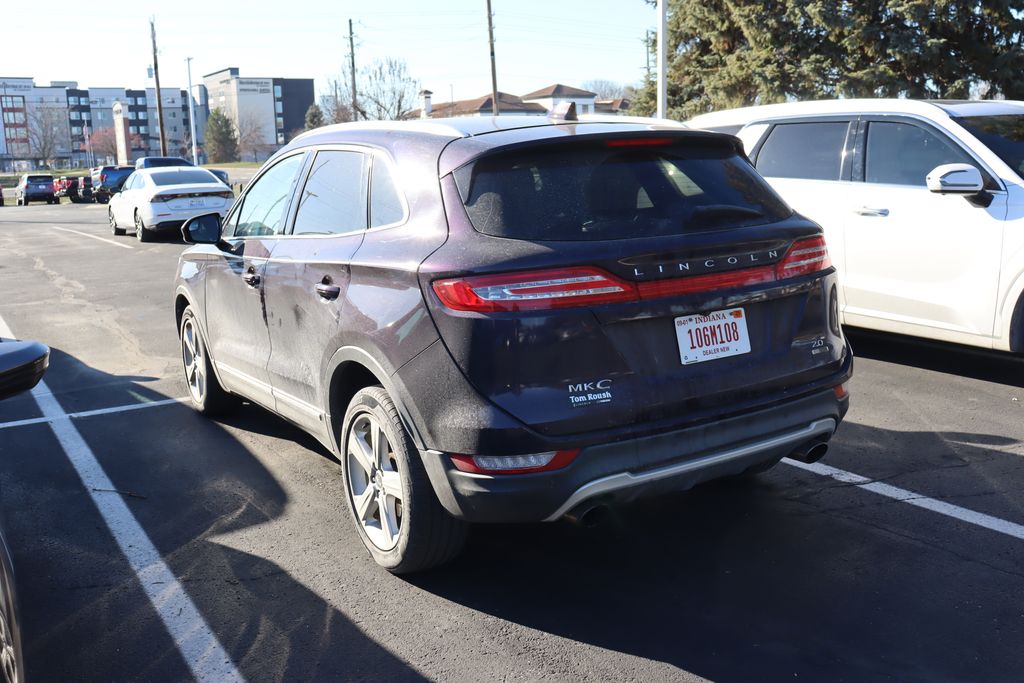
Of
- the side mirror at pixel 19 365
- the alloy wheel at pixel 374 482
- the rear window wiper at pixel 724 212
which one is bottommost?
the alloy wheel at pixel 374 482

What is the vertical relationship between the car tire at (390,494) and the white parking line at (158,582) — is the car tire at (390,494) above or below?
above

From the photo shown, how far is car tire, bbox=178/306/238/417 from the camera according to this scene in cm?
617

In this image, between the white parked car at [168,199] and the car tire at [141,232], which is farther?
the car tire at [141,232]

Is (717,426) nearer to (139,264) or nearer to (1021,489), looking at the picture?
(1021,489)

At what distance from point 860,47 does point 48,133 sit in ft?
463

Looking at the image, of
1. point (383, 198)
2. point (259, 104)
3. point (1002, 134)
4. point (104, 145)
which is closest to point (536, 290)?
point (383, 198)

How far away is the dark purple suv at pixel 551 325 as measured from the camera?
3.36 meters

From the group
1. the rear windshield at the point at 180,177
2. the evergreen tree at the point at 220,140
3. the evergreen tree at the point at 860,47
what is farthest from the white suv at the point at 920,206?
the evergreen tree at the point at 220,140

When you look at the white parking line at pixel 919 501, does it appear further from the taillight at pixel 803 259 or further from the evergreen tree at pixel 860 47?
the evergreen tree at pixel 860 47

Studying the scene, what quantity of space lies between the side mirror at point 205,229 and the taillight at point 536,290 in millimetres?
2698

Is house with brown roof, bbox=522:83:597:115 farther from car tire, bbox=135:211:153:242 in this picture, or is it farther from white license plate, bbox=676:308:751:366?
white license plate, bbox=676:308:751:366

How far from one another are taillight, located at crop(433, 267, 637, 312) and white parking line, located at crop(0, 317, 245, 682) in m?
1.47

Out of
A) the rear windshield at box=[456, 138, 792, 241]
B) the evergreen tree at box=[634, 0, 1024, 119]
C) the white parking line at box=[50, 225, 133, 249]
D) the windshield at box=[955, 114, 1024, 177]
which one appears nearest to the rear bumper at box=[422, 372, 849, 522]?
the rear windshield at box=[456, 138, 792, 241]

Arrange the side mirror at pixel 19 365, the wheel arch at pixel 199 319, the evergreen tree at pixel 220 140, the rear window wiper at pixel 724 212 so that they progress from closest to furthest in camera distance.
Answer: the side mirror at pixel 19 365
the rear window wiper at pixel 724 212
the wheel arch at pixel 199 319
the evergreen tree at pixel 220 140
